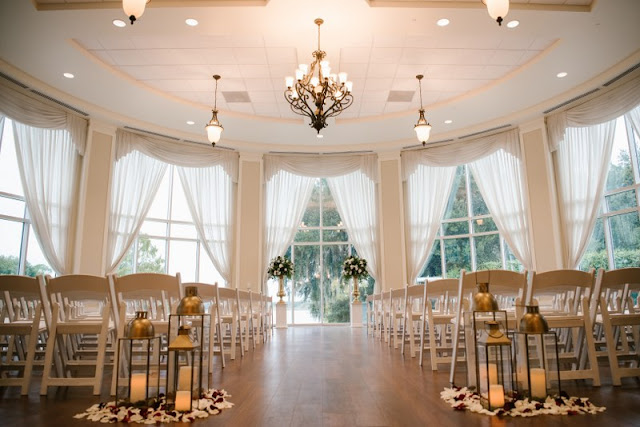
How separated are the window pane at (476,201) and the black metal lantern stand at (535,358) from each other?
26.8 feet

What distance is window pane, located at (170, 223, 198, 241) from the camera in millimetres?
10328

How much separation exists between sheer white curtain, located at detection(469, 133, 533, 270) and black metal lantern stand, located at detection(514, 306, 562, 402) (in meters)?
6.93

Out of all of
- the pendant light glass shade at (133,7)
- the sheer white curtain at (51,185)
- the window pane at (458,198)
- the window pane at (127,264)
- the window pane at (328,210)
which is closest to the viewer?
the pendant light glass shade at (133,7)

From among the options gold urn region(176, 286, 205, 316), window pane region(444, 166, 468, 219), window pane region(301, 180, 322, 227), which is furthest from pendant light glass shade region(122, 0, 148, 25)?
window pane region(444, 166, 468, 219)

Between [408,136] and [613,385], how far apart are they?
7.64m

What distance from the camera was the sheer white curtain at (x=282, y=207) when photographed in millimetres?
10523

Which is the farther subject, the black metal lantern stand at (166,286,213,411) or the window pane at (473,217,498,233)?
the window pane at (473,217,498,233)

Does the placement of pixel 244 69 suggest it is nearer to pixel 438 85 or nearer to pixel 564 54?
pixel 438 85

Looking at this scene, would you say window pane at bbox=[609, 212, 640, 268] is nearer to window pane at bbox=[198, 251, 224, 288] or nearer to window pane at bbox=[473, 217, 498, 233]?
window pane at bbox=[473, 217, 498, 233]

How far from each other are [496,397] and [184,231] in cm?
926

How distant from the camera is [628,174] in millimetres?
7270

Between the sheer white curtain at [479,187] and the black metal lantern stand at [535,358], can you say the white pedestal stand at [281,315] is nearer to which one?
the sheer white curtain at [479,187]

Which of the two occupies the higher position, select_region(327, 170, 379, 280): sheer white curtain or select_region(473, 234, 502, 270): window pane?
select_region(327, 170, 379, 280): sheer white curtain

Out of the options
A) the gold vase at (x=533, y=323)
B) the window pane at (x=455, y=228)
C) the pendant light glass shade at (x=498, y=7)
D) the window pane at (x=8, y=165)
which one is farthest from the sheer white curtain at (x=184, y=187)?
the gold vase at (x=533, y=323)
